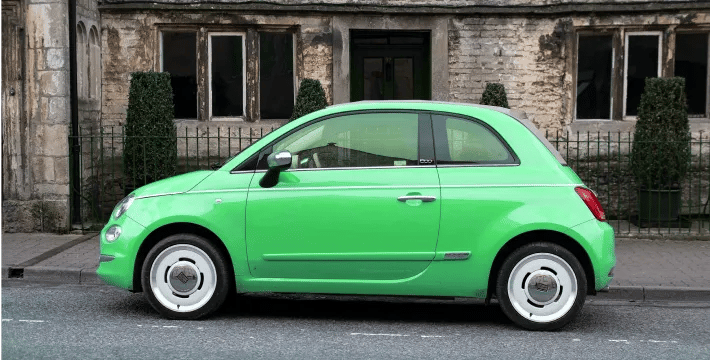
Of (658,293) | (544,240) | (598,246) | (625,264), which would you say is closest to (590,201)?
(598,246)

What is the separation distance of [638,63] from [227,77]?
6.01m

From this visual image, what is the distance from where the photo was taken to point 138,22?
14.3 metres

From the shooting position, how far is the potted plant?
41.8ft

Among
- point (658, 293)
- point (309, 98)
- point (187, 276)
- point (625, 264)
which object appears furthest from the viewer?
point (309, 98)

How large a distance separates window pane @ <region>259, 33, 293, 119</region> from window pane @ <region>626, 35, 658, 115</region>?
4.94m

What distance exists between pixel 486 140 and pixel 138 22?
27.0 ft

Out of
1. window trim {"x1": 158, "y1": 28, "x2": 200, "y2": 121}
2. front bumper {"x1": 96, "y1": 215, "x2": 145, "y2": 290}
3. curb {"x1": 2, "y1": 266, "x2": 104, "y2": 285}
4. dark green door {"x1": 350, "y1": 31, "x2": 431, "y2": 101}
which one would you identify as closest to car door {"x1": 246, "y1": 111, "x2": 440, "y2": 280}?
front bumper {"x1": 96, "y1": 215, "x2": 145, "y2": 290}

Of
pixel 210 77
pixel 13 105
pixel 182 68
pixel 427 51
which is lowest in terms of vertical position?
pixel 13 105

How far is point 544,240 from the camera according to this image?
7273 millimetres

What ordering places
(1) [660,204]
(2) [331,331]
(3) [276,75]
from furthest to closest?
(3) [276,75] < (1) [660,204] < (2) [331,331]

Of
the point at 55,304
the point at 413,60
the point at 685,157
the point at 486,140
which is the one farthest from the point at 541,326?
the point at 413,60

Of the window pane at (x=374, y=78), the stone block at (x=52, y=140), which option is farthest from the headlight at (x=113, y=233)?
the window pane at (x=374, y=78)

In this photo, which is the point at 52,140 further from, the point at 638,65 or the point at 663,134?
the point at 638,65

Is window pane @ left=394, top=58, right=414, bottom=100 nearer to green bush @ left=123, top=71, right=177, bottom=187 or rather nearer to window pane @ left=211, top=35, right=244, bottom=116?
window pane @ left=211, top=35, right=244, bottom=116
